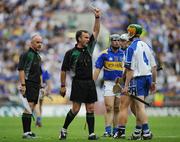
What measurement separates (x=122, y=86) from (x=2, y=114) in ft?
55.9

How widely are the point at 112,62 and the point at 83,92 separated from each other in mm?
A: 3269

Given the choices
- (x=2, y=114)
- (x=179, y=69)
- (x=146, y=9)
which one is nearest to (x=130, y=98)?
(x=2, y=114)

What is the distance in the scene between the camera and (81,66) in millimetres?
18812

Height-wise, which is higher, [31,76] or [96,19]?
[96,19]

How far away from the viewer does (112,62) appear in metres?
21.9

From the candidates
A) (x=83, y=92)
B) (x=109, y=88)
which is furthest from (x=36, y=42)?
(x=109, y=88)

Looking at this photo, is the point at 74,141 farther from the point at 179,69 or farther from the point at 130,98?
the point at 179,69

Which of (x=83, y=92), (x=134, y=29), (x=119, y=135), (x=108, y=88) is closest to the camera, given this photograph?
(x=83, y=92)

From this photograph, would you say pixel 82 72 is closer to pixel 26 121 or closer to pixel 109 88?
pixel 26 121

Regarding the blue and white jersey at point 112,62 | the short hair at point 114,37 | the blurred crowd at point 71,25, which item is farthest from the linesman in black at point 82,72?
the blurred crowd at point 71,25

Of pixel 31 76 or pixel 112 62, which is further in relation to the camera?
pixel 112 62

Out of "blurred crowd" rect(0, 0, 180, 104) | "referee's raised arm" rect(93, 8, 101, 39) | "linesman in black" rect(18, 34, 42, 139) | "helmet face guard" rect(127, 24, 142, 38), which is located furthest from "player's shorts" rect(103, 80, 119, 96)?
"blurred crowd" rect(0, 0, 180, 104)

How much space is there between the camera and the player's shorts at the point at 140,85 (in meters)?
18.9

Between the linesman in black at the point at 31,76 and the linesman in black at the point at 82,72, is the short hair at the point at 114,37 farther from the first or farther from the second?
the linesman in black at the point at 82,72
